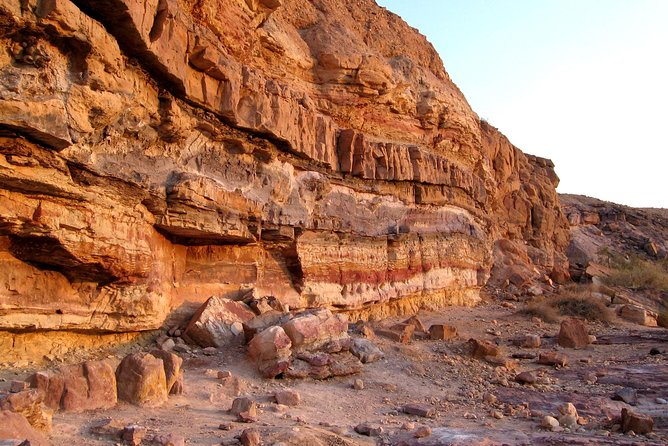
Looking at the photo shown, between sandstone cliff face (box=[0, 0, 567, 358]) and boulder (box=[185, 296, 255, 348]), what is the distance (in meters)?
0.55

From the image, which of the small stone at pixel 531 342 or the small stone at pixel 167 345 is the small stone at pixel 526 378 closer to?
the small stone at pixel 531 342

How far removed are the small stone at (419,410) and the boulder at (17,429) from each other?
12.5 ft

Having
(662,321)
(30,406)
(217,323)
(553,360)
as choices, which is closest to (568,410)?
(553,360)

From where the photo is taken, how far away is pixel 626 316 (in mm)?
16594

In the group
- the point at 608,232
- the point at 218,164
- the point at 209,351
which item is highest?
the point at 608,232

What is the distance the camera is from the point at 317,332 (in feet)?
25.0

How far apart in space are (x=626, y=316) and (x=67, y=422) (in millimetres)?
16993

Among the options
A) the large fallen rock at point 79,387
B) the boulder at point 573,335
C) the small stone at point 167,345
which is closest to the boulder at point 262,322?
the small stone at point 167,345

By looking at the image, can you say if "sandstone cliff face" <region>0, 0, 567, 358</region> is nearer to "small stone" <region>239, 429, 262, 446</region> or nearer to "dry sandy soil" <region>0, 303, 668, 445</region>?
"dry sandy soil" <region>0, 303, 668, 445</region>

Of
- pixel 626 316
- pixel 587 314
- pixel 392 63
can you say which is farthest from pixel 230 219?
pixel 626 316

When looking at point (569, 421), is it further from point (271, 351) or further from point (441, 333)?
point (441, 333)

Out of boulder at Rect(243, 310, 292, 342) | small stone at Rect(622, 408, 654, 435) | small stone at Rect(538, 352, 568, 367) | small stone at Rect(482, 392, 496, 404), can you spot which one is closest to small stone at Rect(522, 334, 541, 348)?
small stone at Rect(538, 352, 568, 367)

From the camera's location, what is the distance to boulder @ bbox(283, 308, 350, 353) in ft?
24.3

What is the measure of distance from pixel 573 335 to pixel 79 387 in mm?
10179
